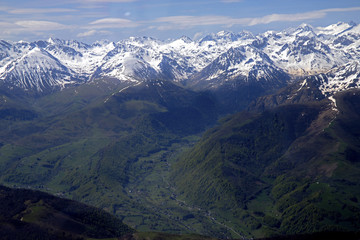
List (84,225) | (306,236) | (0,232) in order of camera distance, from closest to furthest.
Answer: (0,232) < (306,236) < (84,225)

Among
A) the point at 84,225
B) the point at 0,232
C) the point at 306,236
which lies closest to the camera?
the point at 0,232

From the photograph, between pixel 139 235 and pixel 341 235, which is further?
pixel 139 235

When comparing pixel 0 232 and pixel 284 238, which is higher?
pixel 0 232

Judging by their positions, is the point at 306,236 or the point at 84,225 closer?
the point at 306,236

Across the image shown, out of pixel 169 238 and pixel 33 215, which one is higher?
pixel 33 215

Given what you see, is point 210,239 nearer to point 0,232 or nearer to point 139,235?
point 139,235

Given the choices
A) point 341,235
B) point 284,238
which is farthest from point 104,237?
point 341,235

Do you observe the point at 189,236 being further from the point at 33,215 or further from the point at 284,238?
the point at 33,215

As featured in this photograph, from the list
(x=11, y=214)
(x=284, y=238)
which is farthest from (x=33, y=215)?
(x=284, y=238)
